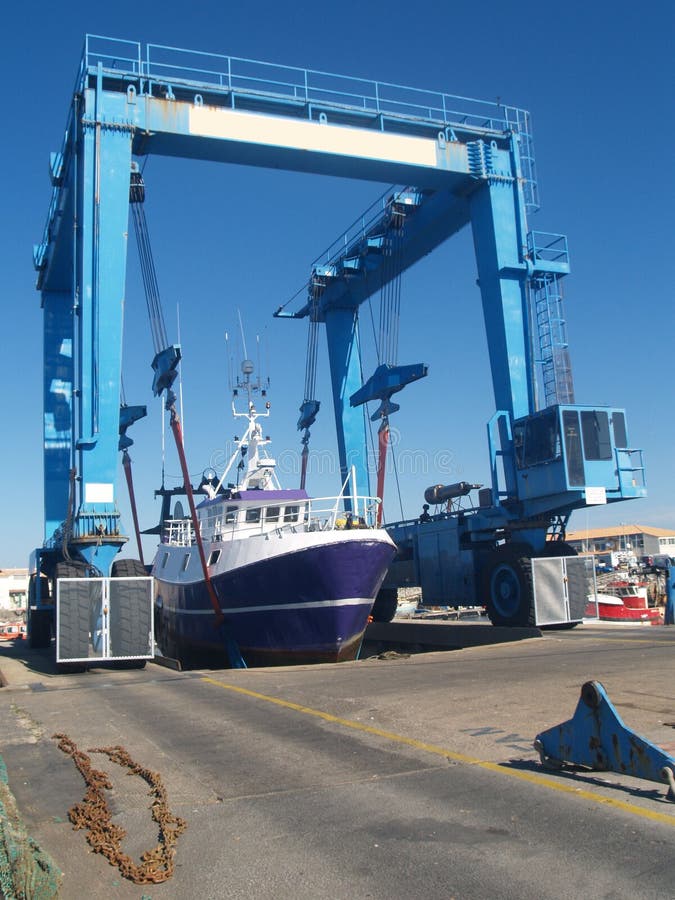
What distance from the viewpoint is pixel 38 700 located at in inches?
490

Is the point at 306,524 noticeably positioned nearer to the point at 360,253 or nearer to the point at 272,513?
the point at 272,513

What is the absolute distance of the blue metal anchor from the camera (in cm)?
592

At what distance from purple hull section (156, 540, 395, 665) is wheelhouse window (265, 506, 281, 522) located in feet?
6.85

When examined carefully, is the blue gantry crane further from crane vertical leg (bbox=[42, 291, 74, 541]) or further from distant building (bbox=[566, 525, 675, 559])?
distant building (bbox=[566, 525, 675, 559])

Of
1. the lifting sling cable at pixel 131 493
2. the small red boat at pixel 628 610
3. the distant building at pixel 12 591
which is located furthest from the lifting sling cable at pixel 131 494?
the distant building at pixel 12 591

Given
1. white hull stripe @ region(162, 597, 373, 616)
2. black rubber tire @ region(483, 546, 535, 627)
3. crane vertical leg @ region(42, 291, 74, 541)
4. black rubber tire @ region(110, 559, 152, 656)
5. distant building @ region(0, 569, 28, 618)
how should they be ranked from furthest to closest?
distant building @ region(0, 569, 28, 618)
crane vertical leg @ region(42, 291, 74, 541)
black rubber tire @ region(483, 546, 535, 627)
white hull stripe @ region(162, 597, 373, 616)
black rubber tire @ region(110, 559, 152, 656)

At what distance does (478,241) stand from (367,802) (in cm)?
2146

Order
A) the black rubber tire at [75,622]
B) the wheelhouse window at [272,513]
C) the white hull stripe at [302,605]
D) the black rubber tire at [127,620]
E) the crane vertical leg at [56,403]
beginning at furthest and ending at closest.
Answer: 1. the crane vertical leg at [56,403]
2. the wheelhouse window at [272,513]
3. the white hull stripe at [302,605]
4. the black rubber tire at [127,620]
5. the black rubber tire at [75,622]

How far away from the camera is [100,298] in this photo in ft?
65.8

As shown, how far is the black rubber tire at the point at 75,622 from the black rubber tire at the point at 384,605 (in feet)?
46.6

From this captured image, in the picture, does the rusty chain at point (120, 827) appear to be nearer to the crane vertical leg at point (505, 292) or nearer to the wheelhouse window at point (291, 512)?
the wheelhouse window at point (291, 512)

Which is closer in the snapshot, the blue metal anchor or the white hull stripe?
the blue metal anchor

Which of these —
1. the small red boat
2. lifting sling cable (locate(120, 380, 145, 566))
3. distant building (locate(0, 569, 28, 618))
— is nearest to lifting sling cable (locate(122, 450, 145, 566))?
lifting sling cable (locate(120, 380, 145, 566))

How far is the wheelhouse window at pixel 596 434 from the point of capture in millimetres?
21234
